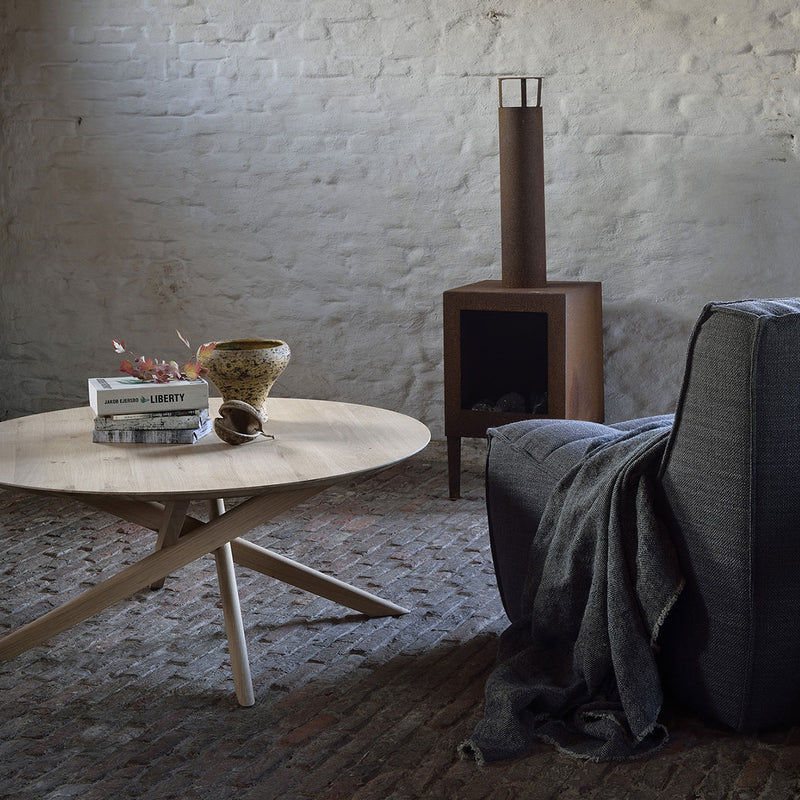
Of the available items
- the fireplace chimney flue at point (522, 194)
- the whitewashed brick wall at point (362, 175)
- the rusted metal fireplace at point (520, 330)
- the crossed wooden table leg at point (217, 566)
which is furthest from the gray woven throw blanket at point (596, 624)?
the whitewashed brick wall at point (362, 175)

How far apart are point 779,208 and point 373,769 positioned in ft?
9.66

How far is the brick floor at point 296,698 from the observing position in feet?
7.13

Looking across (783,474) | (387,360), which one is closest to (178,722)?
(783,474)

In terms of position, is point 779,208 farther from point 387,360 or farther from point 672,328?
point 387,360

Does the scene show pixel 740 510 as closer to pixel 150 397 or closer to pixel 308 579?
pixel 308 579

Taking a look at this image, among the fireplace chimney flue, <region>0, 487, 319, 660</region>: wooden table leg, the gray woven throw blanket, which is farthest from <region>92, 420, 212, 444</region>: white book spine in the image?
the fireplace chimney flue

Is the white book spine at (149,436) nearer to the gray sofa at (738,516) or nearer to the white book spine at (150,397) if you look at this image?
the white book spine at (150,397)

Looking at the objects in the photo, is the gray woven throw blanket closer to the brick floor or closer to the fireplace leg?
the brick floor

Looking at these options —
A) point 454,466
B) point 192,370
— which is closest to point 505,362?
point 454,466

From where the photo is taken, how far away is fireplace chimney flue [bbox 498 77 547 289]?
4.02m

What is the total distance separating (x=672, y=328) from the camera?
449cm

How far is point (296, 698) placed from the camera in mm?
2564

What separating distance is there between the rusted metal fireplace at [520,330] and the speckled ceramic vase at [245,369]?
4.35ft

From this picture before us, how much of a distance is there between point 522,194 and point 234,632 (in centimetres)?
213
